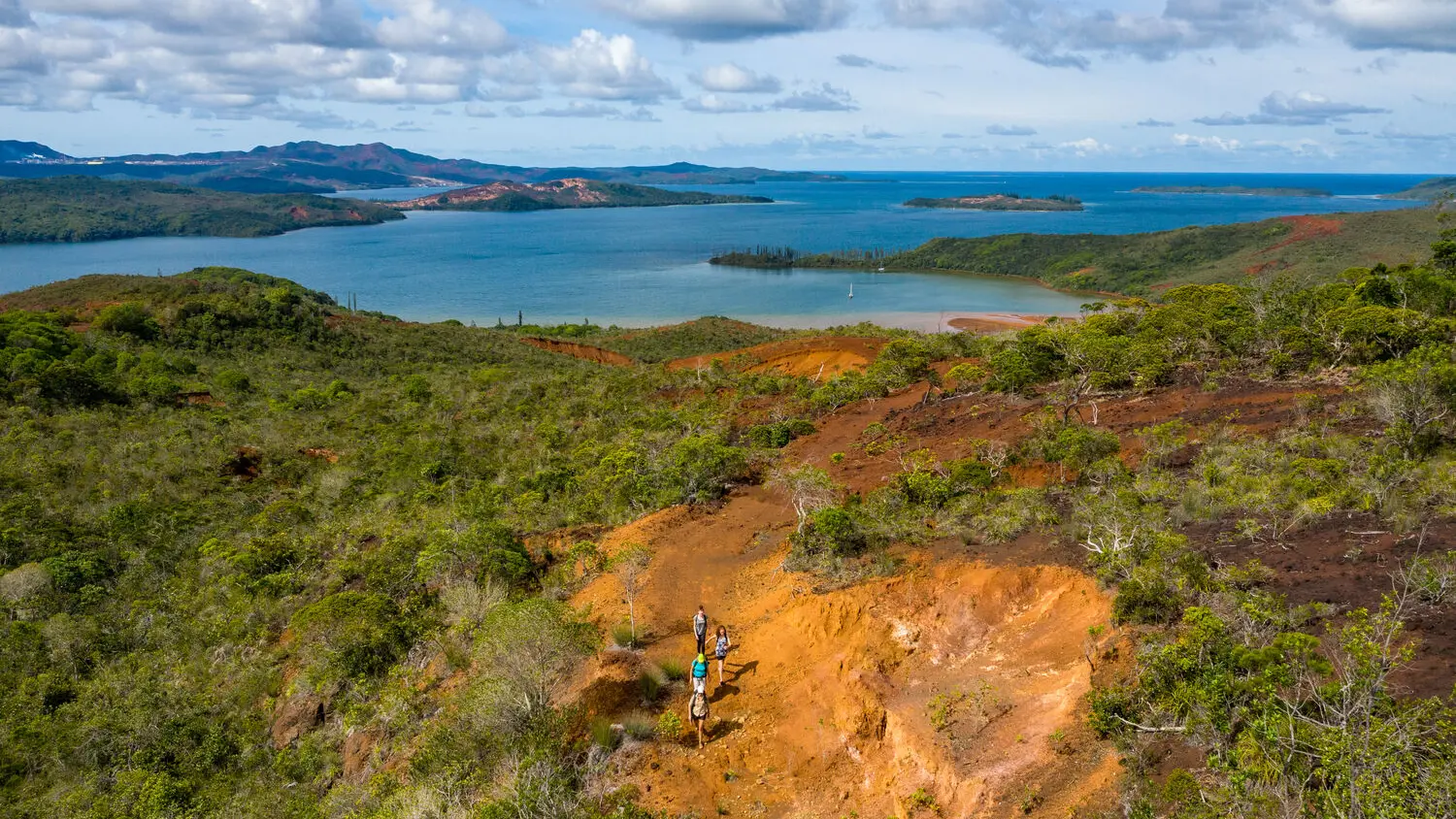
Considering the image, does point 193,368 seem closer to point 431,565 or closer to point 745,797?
point 431,565

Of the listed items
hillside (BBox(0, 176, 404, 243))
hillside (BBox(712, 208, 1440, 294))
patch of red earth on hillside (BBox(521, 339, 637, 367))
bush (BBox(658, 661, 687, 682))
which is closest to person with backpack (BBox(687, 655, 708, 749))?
bush (BBox(658, 661, 687, 682))

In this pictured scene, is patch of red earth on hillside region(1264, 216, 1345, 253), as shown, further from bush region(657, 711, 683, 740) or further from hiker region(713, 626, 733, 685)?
bush region(657, 711, 683, 740)

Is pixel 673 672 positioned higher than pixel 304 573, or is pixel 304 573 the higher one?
pixel 673 672

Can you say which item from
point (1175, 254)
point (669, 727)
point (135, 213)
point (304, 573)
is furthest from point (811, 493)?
point (135, 213)

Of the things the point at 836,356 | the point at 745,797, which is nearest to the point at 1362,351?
the point at 745,797

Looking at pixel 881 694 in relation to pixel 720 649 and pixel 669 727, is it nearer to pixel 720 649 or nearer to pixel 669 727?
pixel 720 649

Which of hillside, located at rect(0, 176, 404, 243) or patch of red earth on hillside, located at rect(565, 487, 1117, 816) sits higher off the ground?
hillside, located at rect(0, 176, 404, 243)
